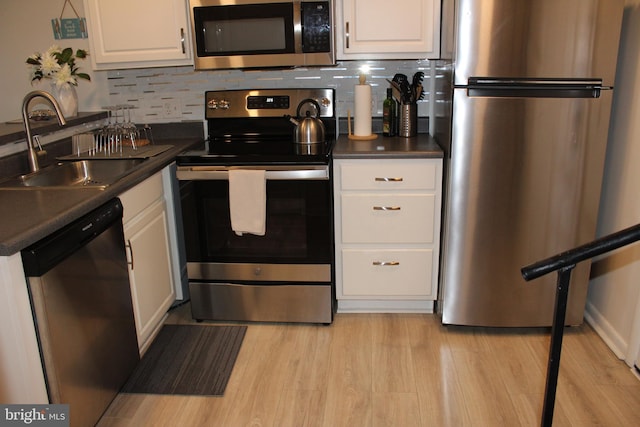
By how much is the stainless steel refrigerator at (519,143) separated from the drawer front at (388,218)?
122 millimetres

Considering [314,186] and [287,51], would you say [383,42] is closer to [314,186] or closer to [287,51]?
[287,51]

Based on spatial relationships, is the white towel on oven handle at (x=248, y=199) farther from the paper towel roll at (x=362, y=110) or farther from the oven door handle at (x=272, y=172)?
the paper towel roll at (x=362, y=110)

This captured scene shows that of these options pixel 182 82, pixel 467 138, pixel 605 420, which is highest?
pixel 182 82

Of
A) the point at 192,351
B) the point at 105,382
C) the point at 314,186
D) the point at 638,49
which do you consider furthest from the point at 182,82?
the point at 638,49

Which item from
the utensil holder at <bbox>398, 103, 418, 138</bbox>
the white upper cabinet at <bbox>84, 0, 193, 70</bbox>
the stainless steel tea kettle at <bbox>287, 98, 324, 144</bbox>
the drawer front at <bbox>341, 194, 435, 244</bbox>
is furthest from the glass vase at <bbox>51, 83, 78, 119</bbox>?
the utensil holder at <bbox>398, 103, 418, 138</bbox>

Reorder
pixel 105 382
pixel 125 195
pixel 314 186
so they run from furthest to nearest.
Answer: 1. pixel 314 186
2. pixel 125 195
3. pixel 105 382

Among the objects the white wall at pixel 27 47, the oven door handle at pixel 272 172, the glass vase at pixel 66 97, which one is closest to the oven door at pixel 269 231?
the oven door handle at pixel 272 172

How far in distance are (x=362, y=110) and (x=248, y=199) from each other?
0.83 metres

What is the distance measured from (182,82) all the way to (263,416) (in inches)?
79.2

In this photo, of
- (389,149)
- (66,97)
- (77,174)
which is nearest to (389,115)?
(389,149)

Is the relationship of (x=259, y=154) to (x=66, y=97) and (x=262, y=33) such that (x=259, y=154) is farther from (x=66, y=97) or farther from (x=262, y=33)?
(x=66, y=97)

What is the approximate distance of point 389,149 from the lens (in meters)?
2.72

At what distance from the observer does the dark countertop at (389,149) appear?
2652 mm

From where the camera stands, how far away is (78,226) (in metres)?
1.85
